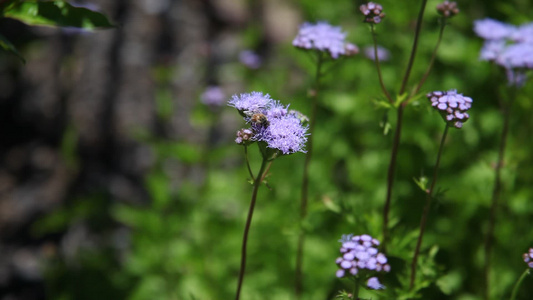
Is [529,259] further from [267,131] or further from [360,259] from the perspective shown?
[267,131]

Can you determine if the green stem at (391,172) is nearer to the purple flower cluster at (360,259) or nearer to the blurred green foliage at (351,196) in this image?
the purple flower cluster at (360,259)

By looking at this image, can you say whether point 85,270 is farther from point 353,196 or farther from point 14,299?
point 353,196

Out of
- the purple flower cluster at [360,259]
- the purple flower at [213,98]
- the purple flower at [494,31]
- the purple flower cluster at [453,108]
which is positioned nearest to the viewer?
the purple flower cluster at [360,259]

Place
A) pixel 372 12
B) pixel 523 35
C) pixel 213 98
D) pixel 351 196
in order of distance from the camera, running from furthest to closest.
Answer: pixel 351 196 < pixel 213 98 < pixel 523 35 < pixel 372 12

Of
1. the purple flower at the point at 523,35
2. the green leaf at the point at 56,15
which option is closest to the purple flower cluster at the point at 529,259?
the purple flower at the point at 523,35

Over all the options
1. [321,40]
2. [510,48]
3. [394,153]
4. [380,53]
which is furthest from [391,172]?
[380,53]
